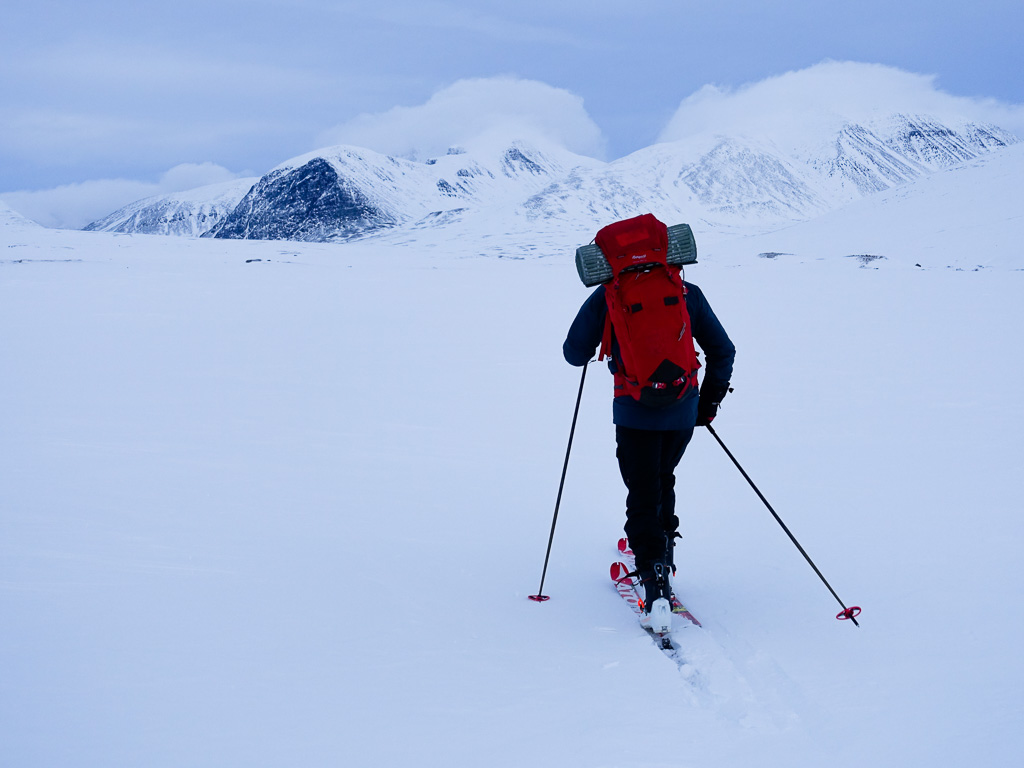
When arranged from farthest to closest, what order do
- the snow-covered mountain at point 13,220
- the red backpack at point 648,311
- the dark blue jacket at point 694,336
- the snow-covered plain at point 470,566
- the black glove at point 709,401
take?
1. the snow-covered mountain at point 13,220
2. the black glove at point 709,401
3. the dark blue jacket at point 694,336
4. the red backpack at point 648,311
5. the snow-covered plain at point 470,566

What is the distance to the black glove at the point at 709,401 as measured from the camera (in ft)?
12.5

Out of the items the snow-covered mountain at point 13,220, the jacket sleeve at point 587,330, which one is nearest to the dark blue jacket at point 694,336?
the jacket sleeve at point 587,330

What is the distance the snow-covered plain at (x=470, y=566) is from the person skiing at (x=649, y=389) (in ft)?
1.58

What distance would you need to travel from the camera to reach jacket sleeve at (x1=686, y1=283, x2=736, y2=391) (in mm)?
3600

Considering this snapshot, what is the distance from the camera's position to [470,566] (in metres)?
4.41

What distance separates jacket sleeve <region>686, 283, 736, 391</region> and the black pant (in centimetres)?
33

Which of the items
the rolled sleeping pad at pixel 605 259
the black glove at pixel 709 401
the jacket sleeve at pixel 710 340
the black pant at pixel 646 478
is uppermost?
the rolled sleeping pad at pixel 605 259

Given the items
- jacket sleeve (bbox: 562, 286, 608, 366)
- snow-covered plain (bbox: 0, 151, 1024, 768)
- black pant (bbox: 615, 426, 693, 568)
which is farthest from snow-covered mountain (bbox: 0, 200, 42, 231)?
black pant (bbox: 615, 426, 693, 568)

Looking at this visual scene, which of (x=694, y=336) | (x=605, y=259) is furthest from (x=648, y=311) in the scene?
(x=694, y=336)

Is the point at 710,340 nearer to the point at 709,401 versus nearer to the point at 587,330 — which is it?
the point at 709,401

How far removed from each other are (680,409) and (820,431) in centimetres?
453

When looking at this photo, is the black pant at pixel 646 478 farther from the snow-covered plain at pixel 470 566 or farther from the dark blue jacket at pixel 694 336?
the snow-covered plain at pixel 470 566

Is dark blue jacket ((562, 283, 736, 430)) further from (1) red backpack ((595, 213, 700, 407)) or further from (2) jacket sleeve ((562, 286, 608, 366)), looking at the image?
(1) red backpack ((595, 213, 700, 407))

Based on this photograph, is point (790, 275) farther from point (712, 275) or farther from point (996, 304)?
point (996, 304)
